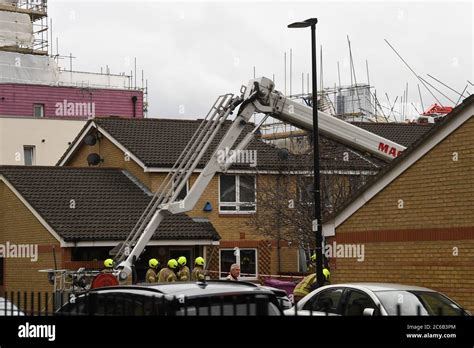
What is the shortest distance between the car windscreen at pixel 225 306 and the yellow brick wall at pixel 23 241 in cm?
2144

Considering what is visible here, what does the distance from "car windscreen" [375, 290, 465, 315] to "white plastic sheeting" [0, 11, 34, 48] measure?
175 ft

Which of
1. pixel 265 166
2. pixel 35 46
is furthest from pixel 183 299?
pixel 35 46

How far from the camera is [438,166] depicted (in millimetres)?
18484

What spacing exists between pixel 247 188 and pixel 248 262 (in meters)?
2.92

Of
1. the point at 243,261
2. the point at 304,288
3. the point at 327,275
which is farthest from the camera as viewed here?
the point at 243,261

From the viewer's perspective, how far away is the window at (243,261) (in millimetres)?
36375

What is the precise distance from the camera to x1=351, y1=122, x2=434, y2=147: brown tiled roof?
139ft

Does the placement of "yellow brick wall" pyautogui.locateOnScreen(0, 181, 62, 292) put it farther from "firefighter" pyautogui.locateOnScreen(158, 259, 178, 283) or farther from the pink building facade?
the pink building facade

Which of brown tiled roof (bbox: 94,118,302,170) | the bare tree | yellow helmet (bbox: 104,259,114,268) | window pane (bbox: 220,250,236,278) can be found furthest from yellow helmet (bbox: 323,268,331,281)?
brown tiled roof (bbox: 94,118,302,170)

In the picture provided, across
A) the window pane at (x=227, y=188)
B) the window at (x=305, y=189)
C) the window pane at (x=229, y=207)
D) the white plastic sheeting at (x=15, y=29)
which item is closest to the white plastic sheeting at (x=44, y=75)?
the white plastic sheeting at (x=15, y=29)

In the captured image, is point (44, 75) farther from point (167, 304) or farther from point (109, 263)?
point (167, 304)

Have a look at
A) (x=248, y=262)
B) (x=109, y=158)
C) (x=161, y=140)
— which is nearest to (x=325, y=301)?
(x=248, y=262)

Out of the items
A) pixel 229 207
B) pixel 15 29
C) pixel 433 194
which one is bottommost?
pixel 433 194

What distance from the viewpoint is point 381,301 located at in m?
14.0
